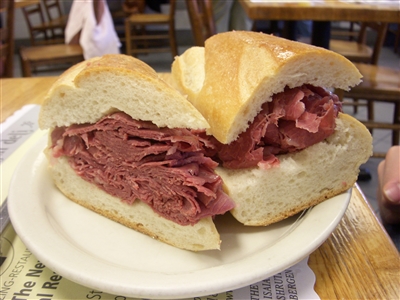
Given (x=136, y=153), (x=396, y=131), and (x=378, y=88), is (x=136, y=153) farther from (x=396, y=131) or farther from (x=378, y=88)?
(x=396, y=131)

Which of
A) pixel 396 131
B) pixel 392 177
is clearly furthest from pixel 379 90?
pixel 392 177

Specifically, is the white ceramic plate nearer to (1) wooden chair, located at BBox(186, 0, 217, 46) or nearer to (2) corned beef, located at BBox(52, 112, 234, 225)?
(2) corned beef, located at BBox(52, 112, 234, 225)

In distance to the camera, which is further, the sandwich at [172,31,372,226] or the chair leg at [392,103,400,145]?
the chair leg at [392,103,400,145]

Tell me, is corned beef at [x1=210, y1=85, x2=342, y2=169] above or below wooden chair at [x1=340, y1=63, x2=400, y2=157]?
above

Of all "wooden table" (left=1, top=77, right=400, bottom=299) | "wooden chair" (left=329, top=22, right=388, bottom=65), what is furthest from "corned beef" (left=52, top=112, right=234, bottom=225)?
"wooden chair" (left=329, top=22, right=388, bottom=65)

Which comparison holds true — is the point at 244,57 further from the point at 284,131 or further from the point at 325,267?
the point at 325,267

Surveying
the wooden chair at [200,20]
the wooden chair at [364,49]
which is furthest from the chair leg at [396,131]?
the wooden chair at [200,20]

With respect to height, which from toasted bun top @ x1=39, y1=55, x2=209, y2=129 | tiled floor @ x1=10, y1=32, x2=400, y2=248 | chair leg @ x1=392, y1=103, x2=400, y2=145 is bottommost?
tiled floor @ x1=10, y1=32, x2=400, y2=248
